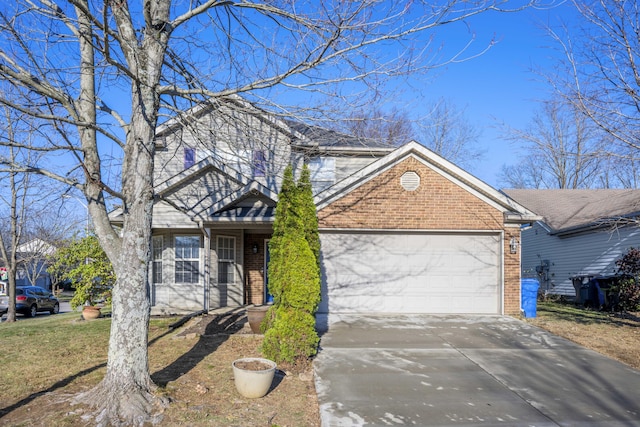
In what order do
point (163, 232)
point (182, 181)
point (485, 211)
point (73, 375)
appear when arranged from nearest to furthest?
point (73, 375) < point (485, 211) < point (182, 181) < point (163, 232)

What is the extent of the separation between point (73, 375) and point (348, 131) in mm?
5360

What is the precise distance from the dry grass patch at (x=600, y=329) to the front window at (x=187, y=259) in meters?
9.35

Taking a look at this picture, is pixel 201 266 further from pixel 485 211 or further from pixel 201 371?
pixel 485 211

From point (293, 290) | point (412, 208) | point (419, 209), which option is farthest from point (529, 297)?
point (293, 290)

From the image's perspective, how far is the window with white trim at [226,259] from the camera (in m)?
13.6

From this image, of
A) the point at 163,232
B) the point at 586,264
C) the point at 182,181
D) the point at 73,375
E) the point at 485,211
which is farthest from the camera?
the point at 586,264

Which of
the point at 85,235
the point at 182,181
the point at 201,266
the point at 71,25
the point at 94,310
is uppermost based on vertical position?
the point at 71,25

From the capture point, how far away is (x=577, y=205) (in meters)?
20.0

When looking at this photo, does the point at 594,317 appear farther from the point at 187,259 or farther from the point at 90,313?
the point at 90,313

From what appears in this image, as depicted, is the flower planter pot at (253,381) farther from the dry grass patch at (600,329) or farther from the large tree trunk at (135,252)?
the dry grass patch at (600,329)

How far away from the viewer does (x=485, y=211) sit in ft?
38.4

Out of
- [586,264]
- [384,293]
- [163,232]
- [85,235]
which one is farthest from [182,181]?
[586,264]

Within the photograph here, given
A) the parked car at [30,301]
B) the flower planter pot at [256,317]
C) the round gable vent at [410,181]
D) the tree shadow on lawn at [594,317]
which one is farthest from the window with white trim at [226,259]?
the parked car at [30,301]

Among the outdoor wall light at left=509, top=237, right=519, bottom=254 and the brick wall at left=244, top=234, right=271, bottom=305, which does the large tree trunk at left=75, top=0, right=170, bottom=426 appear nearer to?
the brick wall at left=244, top=234, right=271, bottom=305
